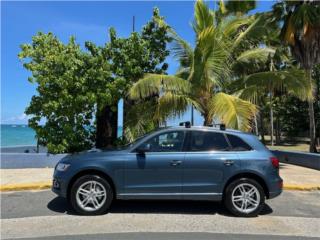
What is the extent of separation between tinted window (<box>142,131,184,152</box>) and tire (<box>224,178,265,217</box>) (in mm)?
1239

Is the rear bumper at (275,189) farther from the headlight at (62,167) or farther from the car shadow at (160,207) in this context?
the headlight at (62,167)

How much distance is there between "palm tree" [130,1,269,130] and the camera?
12.8m

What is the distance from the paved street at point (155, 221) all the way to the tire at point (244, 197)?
0.18 meters

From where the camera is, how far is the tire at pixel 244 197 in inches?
310

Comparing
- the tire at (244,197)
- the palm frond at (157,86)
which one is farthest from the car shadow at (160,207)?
the palm frond at (157,86)

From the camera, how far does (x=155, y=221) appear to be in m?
7.47

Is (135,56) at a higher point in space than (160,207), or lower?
higher

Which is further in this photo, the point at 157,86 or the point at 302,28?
the point at 302,28

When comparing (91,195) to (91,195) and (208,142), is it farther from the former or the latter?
(208,142)

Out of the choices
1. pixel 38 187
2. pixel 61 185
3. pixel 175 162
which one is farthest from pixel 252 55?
pixel 61 185

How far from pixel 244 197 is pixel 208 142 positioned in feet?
4.01

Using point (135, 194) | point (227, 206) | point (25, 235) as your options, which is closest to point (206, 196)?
Answer: point (227, 206)

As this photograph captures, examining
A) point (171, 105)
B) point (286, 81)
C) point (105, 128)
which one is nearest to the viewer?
point (171, 105)

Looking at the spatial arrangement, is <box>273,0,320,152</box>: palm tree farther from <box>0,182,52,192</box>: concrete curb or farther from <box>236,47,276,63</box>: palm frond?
<box>0,182,52,192</box>: concrete curb
